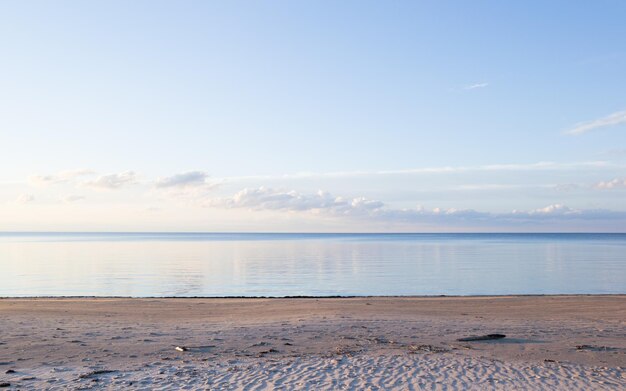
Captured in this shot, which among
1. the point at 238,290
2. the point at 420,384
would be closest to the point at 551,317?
the point at 420,384

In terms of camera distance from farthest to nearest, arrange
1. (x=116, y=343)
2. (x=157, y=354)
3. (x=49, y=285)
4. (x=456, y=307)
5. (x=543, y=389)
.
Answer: (x=49, y=285), (x=456, y=307), (x=116, y=343), (x=157, y=354), (x=543, y=389)

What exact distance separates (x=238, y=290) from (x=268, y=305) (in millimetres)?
12414

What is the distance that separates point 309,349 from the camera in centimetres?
1291

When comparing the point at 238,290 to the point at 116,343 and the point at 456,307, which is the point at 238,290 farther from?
the point at 116,343

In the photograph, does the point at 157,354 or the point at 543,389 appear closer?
the point at 543,389

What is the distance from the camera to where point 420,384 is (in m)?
10.0

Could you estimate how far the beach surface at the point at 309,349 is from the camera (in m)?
10.2

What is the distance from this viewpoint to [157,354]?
485 inches

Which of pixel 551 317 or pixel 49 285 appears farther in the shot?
pixel 49 285

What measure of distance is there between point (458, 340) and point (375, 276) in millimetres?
29534

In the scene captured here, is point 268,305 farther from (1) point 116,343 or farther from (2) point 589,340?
(2) point 589,340

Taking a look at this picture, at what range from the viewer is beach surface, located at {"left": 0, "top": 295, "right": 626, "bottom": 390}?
1020 cm

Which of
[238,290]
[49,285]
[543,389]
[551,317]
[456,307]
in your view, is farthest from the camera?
[49,285]

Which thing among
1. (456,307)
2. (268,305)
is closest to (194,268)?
(268,305)
